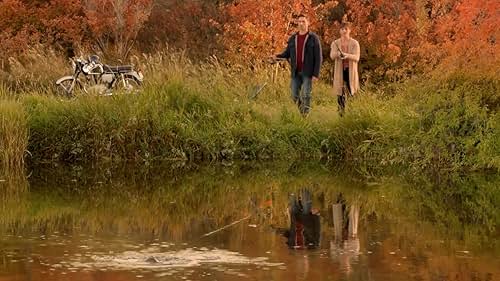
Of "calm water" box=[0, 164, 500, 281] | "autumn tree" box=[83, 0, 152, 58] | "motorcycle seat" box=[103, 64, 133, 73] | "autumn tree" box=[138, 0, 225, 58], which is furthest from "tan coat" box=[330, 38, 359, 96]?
"autumn tree" box=[138, 0, 225, 58]

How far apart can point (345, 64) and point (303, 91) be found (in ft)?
2.97

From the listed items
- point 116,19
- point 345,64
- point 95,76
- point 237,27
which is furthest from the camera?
point 116,19

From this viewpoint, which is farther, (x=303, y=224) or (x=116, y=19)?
(x=116, y=19)

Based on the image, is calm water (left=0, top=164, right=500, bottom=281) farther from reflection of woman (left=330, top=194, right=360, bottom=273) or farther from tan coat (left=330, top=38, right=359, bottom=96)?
tan coat (left=330, top=38, right=359, bottom=96)

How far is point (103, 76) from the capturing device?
2123 centimetres

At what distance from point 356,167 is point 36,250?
776 cm

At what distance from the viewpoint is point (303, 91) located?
18188 millimetres

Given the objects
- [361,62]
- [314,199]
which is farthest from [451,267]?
[361,62]

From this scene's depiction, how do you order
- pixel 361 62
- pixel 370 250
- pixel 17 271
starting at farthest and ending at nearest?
pixel 361 62 < pixel 370 250 < pixel 17 271

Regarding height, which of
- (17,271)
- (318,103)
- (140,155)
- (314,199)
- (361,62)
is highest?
(361,62)

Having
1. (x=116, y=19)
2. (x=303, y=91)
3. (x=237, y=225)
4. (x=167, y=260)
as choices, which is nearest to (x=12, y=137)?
(x=303, y=91)

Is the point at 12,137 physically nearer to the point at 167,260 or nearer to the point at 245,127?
the point at 245,127

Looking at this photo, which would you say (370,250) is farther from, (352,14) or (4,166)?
(352,14)

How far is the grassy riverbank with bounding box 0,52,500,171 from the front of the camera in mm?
15812
